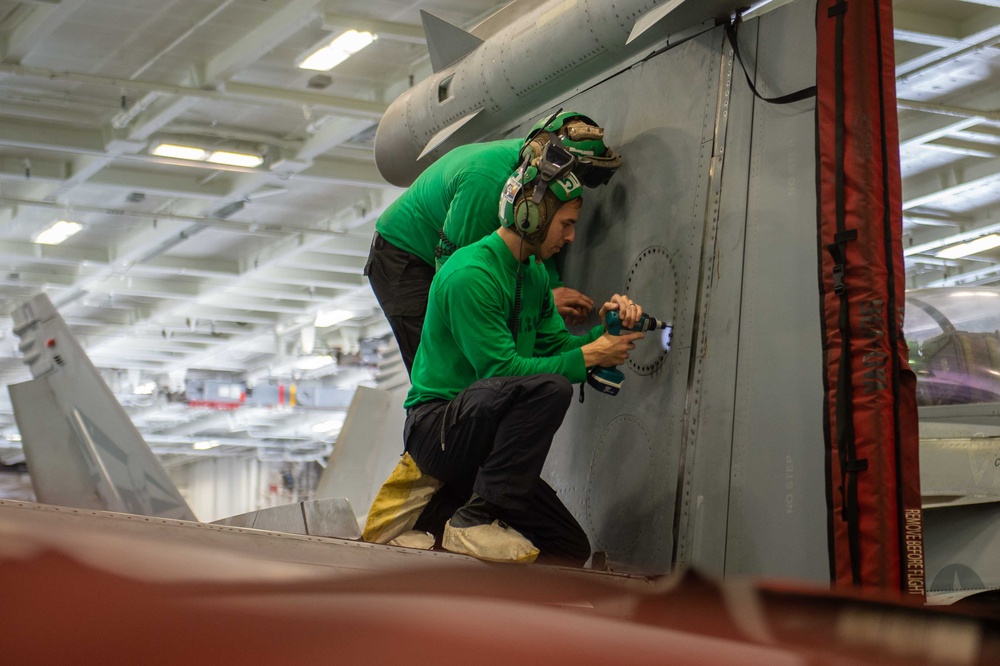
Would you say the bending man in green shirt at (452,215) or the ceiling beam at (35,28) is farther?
the ceiling beam at (35,28)

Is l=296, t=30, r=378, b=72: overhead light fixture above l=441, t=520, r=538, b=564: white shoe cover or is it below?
above

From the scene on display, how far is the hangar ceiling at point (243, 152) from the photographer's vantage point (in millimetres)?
11180

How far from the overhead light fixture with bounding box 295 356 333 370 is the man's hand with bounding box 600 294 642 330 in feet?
69.2

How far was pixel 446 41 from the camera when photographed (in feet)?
17.9

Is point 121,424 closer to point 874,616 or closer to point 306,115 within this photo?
point 306,115

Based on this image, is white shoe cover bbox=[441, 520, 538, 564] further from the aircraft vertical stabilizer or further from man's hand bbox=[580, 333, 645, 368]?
the aircraft vertical stabilizer

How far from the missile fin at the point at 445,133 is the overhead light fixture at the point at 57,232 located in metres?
13.1

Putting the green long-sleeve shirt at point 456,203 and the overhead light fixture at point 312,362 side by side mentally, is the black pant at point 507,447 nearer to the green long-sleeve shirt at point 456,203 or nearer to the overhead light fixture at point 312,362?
the green long-sleeve shirt at point 456,203

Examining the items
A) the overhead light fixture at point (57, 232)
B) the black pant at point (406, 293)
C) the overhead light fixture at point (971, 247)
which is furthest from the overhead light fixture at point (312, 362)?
the black pant at point (406, 293)

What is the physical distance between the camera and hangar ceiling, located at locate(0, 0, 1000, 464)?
11.2 m

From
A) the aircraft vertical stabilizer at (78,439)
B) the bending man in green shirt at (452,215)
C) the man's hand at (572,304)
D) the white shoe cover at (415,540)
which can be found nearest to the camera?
the white shoe cover at (415,540)

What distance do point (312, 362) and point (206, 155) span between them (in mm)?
11105

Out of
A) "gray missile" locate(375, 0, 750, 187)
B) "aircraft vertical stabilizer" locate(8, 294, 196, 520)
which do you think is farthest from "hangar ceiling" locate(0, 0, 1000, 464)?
"gray missile" locate(375, 0, 750, 187)

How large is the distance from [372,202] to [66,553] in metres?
16.0
